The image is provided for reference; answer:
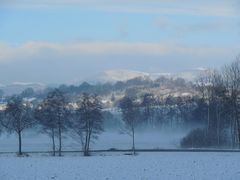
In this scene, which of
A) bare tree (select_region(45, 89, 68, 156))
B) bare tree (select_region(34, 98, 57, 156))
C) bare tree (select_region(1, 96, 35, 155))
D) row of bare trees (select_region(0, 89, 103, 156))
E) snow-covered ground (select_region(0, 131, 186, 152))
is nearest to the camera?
bare tree (select_region(45, 89, 68, 156))

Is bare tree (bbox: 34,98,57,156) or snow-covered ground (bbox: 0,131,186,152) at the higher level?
bare tree (bbox: 34,98,57,156)

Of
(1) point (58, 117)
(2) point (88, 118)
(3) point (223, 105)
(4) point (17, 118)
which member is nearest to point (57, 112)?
(1) point (58, 117)

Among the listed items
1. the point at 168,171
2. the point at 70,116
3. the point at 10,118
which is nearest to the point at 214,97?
the point at 70,116

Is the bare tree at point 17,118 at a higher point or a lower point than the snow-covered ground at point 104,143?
higher

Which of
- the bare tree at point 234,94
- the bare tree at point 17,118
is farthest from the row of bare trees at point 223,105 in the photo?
the bare tree at point 17,118

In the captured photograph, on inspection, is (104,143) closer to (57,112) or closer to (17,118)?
(17,118)

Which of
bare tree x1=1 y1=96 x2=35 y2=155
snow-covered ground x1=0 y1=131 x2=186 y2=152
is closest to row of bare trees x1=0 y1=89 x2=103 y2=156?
bare tree x1=1 y1=96 x2=35 y2=155

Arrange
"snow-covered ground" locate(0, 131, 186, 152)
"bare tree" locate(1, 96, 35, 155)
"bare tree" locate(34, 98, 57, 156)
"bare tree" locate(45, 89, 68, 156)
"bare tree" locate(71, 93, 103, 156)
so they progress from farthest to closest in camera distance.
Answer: "snow-covered ground" locate(0, 131, 186, 152)
"bare tree" locate(1, 96, 35, 155)
"bare tree" locate(71, 93, 103, 156)
"bare tree" locate(34, 98, 57, 156)
"bare tree" locate(45, 89, 68, 156)

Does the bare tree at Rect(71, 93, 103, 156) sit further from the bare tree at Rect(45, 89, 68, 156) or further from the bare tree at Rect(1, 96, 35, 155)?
the bare tree at Rect(1, 96, 35, 155)

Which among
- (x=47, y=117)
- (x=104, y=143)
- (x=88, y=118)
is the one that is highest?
(x=47, y=117)

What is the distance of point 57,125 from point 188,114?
60903 mm

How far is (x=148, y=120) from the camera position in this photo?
158 meters

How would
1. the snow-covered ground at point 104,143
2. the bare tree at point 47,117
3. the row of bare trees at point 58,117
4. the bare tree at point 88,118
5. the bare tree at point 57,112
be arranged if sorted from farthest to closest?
the snow-covered ground at point 104,143
the bare tree at point 88,118
the row of bare trees at point 58,117
the bare tree at point 47,117
the bare tree at point 57,112

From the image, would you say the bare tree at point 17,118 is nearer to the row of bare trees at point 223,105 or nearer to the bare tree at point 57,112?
the bare tree at point 57,112
